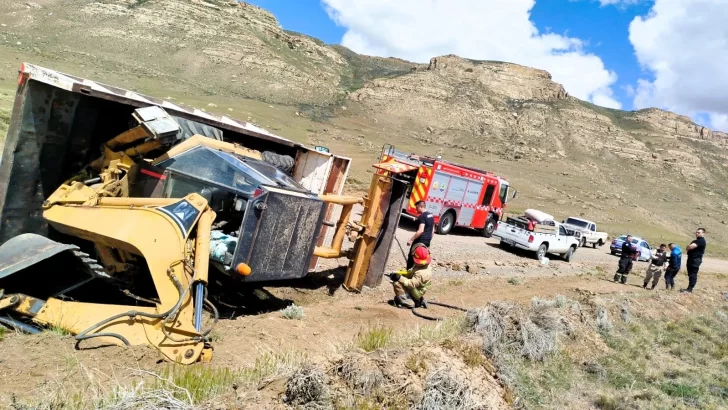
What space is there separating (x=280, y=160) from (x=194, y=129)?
1.72 m

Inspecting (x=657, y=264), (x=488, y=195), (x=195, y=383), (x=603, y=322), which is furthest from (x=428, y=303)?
(x=488, y=195)

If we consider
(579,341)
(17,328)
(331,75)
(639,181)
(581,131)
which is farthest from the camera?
(331,75)

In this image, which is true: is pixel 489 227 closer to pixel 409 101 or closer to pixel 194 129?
pixel 194 129

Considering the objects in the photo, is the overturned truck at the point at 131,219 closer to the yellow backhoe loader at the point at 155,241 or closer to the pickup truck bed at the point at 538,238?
the yellow backhoe loader at the point at 155,241

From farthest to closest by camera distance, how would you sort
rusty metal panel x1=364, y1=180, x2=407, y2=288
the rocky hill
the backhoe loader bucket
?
the rocky hill, rusty metal panel x1=364, y1=180, x2=407, y2=288, the backhoe loader bucket

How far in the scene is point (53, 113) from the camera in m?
6.58

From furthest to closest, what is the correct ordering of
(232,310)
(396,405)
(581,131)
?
(581,131), (232,310), (396,405)

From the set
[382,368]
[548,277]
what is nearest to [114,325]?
[382,368]

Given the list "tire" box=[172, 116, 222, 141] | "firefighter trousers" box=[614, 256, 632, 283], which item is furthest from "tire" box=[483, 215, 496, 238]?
"tire" box=[172, 116, 222, 141]

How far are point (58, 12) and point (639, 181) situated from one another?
2888 inches

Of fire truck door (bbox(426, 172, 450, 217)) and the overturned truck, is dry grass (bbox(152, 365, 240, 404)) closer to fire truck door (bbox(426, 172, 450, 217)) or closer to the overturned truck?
the overturned truck

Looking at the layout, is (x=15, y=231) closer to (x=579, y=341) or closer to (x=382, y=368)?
(x=382, y=368)

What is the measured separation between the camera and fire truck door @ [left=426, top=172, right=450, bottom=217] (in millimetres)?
18219

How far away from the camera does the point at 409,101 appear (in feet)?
231
